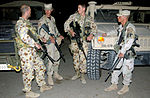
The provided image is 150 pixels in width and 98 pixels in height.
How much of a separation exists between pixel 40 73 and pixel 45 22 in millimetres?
1203

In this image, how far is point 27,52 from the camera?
10.2ft

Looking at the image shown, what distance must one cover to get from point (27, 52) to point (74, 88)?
144cm

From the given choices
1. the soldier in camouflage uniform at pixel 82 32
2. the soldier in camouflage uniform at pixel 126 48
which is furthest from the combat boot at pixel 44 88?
the soldier in camouflage uniform at pixel 126 48

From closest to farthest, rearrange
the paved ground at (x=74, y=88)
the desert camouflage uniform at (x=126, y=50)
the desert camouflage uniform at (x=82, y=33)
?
1. the desert camouflage uniform at (x=126, y=50)
2. the paved ground at (x=74, y=88)
3. the desert camouflage uniform at (x=82, y=33)

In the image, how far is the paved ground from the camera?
3.45 m

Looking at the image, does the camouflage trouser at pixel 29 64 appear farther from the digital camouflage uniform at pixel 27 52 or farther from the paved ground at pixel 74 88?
the paved ground at pixel 74 88

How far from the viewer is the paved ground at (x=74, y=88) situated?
3445 mm

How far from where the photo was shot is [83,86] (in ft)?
12.7

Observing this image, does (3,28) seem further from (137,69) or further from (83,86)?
(137,69)

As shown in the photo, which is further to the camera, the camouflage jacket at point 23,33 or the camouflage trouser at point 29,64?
the camouflage trouser at point 29,64

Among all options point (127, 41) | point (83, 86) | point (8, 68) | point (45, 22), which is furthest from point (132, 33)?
point (8, 68)

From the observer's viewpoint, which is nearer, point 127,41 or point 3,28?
point 127,41

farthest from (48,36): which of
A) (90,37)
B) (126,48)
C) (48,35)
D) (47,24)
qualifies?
(126,48)

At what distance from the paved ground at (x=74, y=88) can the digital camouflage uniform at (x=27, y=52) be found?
21.7 inches
